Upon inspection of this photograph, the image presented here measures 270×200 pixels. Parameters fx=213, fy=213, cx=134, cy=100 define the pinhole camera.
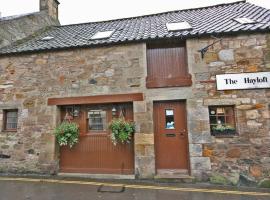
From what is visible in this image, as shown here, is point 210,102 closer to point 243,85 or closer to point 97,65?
point 243,85

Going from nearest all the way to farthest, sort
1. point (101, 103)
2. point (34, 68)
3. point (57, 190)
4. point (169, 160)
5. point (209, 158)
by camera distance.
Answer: point (57, 190) < point (209, 158) < point (169, 160) < point (101, 103) < point (34, 68)

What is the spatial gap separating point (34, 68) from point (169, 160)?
18.2 feet

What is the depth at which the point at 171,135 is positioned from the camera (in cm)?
650

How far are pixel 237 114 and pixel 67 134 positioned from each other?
16.9 ft

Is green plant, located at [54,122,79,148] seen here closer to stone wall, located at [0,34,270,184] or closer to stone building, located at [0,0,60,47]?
stone wall, located at [0,34,270,184]

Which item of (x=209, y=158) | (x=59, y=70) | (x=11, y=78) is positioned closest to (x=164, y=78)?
(x=209, y=158)

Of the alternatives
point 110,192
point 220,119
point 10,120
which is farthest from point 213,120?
point 10,120

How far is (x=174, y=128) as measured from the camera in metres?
6.50

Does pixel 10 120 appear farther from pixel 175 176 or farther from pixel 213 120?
pixel 213 120

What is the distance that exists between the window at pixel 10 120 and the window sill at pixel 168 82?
16.0 ft

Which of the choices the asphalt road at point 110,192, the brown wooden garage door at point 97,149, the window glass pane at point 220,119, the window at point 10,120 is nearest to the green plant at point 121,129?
the brown wooden garage door at point 97,149

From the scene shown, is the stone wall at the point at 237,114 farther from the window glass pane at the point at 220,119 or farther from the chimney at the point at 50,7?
the chimney at the point at 50,7

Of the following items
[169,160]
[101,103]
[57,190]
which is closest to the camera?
[57,190]

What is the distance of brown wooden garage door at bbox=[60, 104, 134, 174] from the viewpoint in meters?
6.71
